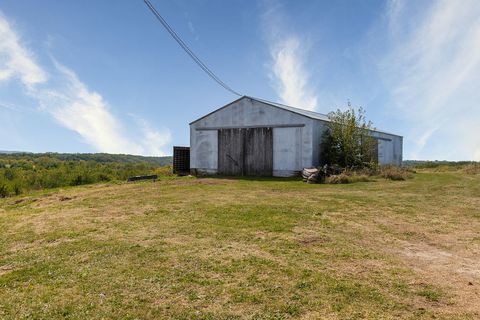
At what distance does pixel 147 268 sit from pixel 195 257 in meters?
0.77

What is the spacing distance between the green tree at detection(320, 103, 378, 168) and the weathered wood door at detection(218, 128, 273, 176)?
3439mm

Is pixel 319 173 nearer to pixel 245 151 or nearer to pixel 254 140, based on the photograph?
pixel 254 140

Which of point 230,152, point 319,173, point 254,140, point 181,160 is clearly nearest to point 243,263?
point 319,173

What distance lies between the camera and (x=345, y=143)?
20531mm

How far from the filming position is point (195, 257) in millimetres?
5371

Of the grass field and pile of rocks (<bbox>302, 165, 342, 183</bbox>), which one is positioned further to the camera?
pile of rocks (<bbox>302, 165, 342, 183</bbox>)

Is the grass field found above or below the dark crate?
below

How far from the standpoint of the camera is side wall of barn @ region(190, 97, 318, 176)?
2027cm

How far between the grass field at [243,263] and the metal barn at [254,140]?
1101 cm

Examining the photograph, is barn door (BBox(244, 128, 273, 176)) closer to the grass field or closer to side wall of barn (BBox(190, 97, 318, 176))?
side wall of barn (BBox(190, 97, 318, 176))

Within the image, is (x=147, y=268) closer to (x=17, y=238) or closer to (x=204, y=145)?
(x=17, y=238)

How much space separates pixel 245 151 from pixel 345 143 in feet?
20.3

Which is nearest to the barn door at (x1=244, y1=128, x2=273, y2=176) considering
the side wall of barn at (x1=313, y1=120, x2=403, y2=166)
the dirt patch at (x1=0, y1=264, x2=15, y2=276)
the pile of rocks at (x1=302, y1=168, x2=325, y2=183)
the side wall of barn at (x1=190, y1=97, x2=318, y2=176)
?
the side wall of barn at (x1=190, y1=97, x2=318, y2=176)

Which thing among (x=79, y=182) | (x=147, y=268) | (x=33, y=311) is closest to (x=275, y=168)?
(x=79, y=182)
